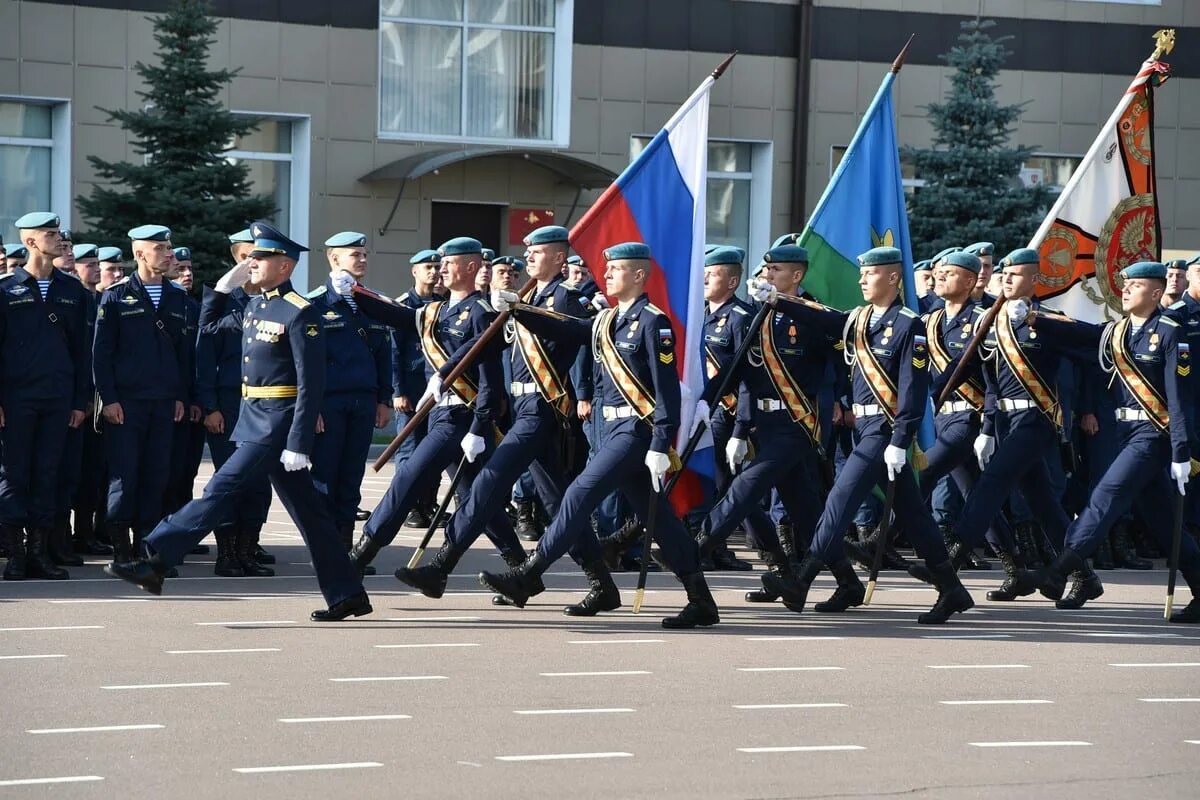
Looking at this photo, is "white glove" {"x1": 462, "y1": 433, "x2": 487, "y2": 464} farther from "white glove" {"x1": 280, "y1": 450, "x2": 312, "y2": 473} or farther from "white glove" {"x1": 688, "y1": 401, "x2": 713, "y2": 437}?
"white glove" {"x1": 280, "y1": 450, "x2": 312, "y2": 473}

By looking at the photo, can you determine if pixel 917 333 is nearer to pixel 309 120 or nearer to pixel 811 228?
pixel 811 228

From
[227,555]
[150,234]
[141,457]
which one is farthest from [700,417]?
[150,234]

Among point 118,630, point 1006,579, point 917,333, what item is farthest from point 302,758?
point 1006,579

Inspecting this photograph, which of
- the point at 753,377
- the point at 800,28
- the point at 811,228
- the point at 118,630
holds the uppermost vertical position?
the point at 800,28

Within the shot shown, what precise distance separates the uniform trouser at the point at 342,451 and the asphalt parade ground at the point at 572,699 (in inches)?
34.8

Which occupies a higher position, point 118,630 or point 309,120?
point 309,120

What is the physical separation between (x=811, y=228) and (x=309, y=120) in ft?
46.4

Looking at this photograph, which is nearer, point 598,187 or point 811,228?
point 811,228

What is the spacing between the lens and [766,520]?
11680 millimetres

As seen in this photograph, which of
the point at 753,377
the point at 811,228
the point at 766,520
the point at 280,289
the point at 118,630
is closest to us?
the point at 118,630

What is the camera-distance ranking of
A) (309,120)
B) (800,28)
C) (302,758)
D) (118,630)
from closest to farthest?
(302,758) < (118,630) < (309,120) < (800,28)

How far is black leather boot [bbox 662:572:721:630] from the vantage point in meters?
9.82

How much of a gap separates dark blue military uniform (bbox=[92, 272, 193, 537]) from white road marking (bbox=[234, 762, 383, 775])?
17.1ft

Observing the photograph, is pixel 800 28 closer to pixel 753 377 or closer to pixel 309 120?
pixel 309 120
